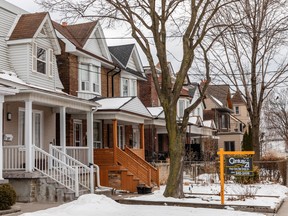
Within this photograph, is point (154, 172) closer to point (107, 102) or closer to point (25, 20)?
point (107, 102)

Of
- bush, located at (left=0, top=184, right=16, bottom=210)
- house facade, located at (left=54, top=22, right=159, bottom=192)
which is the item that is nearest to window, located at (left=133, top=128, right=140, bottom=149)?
house facade, located at (left=54, top=22, right=159, bottom=192)

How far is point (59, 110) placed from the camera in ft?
67.4

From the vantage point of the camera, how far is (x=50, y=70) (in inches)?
818

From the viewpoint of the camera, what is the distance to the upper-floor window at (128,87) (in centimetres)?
2869

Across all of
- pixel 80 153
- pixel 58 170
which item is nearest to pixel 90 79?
pixel 80 153

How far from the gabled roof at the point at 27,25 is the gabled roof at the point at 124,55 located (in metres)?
9.20

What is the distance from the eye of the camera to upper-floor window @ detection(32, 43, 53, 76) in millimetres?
19819

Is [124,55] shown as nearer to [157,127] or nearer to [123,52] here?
[123,52]

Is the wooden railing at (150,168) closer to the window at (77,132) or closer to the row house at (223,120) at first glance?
the window at (77,132)

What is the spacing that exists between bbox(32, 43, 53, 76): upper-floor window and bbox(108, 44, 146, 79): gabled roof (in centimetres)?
847

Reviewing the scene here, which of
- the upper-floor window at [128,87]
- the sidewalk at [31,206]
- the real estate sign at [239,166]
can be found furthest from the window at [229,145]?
the sidewalk at [31,206]

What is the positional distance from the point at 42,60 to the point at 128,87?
9.45 m

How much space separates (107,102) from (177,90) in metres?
6.45

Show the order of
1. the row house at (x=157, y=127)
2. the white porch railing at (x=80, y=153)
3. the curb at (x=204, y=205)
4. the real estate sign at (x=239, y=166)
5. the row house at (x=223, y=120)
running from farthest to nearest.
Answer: the row house at (x=223, y=120)
the row house at (x=157, y=127)
the white porch railing at (x=80, y=153)
the real estate sign at (x=239, y=166)
the curb at (x=204, y=205)
